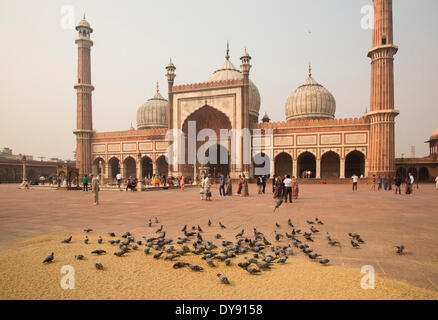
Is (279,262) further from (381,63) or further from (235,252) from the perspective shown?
(381,63)

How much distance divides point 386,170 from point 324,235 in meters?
22.5

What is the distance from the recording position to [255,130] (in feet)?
95.4

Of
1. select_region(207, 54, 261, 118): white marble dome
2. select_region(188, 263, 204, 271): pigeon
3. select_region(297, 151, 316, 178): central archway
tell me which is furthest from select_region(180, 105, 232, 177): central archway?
select_region(188, 263, 204, 271): pigeon

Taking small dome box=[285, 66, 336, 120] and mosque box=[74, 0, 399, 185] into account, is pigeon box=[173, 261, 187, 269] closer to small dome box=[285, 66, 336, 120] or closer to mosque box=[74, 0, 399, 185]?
mosque box=[74, 0, 399, 185]

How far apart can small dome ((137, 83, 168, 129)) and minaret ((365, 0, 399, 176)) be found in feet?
84.8

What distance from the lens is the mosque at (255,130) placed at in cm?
2508

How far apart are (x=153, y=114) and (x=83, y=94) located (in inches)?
367

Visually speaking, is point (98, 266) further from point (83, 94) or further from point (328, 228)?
point (83, 94)

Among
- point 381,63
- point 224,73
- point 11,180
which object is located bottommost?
point 11,180

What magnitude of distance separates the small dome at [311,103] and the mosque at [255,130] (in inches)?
4.6

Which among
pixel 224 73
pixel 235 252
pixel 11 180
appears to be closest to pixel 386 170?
pixel 224 73

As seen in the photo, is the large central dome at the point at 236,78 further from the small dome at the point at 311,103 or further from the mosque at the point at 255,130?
the small dome at the point at 311,103

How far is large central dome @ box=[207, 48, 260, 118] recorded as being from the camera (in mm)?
34062
